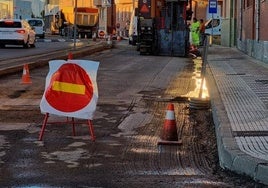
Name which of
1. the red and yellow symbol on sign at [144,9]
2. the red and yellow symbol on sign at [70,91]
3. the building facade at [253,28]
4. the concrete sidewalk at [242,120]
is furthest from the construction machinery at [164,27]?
the red and yellow symbol on sign at [70,91]

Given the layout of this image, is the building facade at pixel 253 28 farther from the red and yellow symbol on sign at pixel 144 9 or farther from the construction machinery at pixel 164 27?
the red and yellow symbol on sign at pixel 144 9

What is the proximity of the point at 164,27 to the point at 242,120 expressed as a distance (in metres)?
20.1

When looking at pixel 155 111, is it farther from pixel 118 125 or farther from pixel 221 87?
pixel 221 87

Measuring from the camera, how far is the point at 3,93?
48.2 feet

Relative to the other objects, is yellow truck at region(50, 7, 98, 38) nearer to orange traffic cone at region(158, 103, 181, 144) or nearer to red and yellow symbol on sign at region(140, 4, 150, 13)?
red and yellow symbol on sign at region(140, 4, 150, 13)

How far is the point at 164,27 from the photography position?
29.5 metres

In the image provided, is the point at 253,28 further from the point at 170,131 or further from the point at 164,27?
the point at 170,131

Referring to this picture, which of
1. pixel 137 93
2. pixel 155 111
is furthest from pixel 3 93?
pixel 155 111

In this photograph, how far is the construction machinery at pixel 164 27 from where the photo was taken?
95.9 ft

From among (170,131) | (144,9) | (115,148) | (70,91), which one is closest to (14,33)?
(144,9)

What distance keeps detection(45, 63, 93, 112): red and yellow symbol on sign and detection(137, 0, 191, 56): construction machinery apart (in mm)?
20145

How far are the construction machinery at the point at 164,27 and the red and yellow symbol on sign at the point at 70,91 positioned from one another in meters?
20.1

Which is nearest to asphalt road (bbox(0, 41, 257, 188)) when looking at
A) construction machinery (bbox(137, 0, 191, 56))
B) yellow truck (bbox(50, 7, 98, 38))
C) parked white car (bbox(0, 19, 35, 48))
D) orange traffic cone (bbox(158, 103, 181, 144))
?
orange traffic cone (bbox(158, 103, 181, 144))

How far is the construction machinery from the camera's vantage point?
2922 cm
